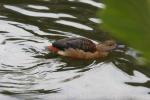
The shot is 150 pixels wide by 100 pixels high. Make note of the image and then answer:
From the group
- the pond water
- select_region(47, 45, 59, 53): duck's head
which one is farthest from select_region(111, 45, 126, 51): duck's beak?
select_region(47, 45, 59, 53): duck's head

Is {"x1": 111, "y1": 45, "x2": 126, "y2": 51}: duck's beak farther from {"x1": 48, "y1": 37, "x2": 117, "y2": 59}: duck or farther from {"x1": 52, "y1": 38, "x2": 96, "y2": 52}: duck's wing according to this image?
{"x1": 52, "y1": 38, "x2": 96, "y2": 52}: duck's wing

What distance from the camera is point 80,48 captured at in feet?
21.3

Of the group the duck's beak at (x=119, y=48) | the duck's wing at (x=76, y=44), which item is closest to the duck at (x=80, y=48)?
the duck's wing at (x=76, y=44)

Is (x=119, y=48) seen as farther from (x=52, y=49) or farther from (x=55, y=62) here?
(x=55, y=62)

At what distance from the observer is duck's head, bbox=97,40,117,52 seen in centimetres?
640

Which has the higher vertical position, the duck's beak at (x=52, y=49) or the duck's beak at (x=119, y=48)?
the duck's beak at (x=52, y=49)

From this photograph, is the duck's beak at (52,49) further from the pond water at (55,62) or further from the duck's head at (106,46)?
the duck's head at (106,46)

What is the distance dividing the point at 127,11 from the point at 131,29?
26 mm

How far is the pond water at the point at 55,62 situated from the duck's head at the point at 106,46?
3.9 inches

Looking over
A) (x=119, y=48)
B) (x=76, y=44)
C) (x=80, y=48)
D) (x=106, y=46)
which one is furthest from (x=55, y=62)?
(x=119, y=48)

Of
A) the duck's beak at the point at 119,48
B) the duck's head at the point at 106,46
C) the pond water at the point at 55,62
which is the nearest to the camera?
the pond water at the point at 55,62

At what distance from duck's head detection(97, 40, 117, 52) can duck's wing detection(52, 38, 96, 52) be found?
0.09 m

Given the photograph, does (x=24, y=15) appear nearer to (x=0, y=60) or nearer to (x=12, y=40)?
(x=12, y=40)

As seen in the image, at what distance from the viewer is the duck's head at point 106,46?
252 inches
